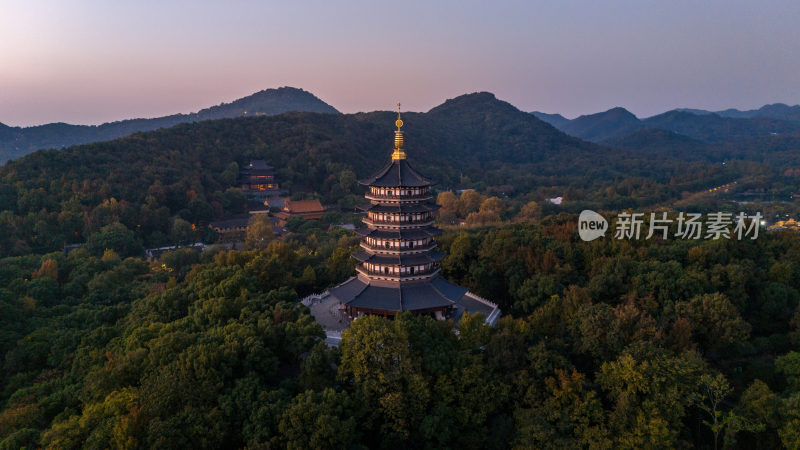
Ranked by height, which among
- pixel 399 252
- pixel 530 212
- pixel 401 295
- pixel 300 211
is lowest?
pixel 530 212

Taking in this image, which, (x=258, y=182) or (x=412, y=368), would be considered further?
(x=258, y=182)

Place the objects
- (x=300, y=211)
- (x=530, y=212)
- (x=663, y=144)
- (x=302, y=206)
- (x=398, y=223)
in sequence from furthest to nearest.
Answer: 1. (x=663, y=144)
2. (x=530, y=212)
3. (x=302, y=206)
4. (x=300, y=211)
5. (x=398, y=223)

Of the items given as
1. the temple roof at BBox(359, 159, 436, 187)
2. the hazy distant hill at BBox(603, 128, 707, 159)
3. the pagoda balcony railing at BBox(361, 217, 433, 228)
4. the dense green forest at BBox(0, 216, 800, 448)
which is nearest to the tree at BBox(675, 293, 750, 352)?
the dense green forest at BBox(0, 216, 800, 448)

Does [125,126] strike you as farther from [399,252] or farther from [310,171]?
[399,252]

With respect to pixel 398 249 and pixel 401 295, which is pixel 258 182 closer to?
pixel 398 249

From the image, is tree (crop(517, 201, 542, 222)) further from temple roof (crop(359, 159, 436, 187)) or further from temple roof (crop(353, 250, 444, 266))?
temple roof (crop(359, 159, 436, 187))

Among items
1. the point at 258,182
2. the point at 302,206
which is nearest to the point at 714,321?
the point at 302,206

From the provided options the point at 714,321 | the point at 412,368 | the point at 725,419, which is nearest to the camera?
the point at 412,368

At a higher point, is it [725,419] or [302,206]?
[302,206]
